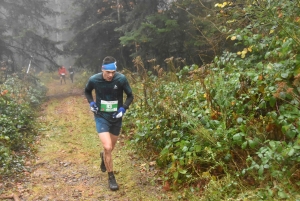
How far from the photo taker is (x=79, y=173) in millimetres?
6586

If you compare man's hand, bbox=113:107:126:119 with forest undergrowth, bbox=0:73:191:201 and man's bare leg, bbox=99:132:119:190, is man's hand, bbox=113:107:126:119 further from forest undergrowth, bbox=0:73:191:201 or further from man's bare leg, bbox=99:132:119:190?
forest undergrowth, bbox=0:73:191:201

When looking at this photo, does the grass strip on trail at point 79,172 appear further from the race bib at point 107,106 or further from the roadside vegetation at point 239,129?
the race bib at point 107,106

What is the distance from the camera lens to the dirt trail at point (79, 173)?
17.7 ft

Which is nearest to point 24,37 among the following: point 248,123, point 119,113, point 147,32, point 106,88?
point 147,32

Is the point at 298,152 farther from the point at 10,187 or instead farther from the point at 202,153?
the point at 10,187

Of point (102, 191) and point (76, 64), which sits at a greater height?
point (102, 191)

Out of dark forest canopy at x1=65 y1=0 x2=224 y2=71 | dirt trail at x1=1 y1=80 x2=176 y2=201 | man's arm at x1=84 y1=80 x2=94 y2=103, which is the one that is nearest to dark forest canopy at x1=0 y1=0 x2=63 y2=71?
dark forest canopy at x1=65 y1=0 x2=224 y2=71

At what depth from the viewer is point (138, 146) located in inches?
292

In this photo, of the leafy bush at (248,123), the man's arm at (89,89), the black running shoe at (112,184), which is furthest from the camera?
the man's arm at (89,89)

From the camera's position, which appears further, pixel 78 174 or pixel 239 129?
pixel 78 174

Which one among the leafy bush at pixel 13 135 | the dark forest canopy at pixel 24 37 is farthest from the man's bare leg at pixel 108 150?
the dark forest canopy at pixel 24 37

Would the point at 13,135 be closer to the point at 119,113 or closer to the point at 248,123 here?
the point at 119,113

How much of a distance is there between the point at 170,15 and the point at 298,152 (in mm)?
12154

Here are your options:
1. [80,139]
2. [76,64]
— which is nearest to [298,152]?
[80,139]
